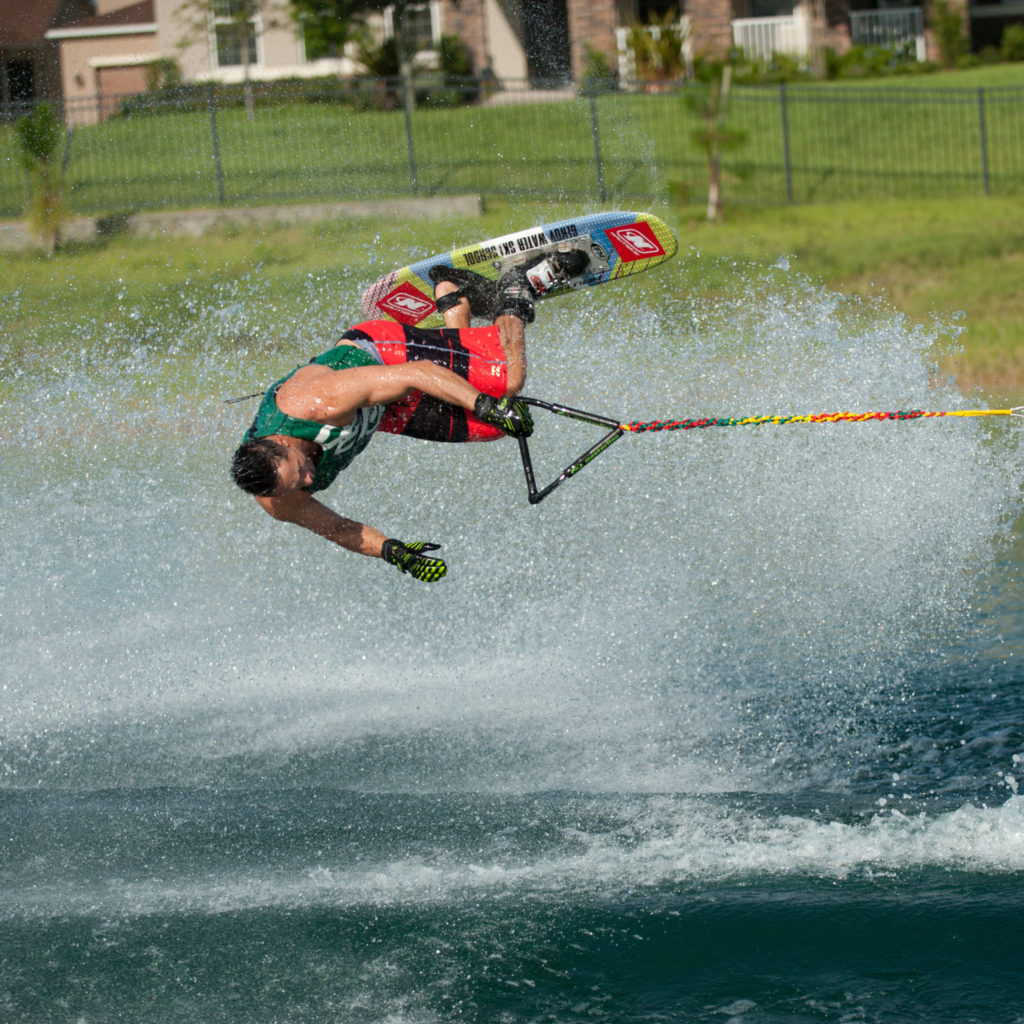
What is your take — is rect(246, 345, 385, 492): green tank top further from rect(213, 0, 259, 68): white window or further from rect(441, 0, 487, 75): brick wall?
rect(441, 0, 487, 75): brick wall

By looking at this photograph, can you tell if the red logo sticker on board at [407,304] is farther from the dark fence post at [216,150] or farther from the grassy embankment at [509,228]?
the dark fence post at [216,150]

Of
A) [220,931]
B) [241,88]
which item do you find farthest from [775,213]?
[220,931]

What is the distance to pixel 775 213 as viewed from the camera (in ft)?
60.7

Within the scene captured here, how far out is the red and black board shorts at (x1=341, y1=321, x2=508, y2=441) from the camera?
6246 mm

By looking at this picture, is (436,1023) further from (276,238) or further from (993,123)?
(993,123)

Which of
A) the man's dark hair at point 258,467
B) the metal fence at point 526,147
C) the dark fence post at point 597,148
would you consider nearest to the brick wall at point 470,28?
the metal fence at point 526,147

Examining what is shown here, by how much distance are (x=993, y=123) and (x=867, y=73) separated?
466 centimetres

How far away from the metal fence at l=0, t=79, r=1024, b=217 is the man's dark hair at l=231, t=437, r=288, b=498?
39.5ft

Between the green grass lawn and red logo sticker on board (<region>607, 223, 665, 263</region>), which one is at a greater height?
the green grass lawn

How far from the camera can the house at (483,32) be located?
79.9ft

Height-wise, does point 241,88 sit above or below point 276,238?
above

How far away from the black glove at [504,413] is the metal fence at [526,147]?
12.1 meters

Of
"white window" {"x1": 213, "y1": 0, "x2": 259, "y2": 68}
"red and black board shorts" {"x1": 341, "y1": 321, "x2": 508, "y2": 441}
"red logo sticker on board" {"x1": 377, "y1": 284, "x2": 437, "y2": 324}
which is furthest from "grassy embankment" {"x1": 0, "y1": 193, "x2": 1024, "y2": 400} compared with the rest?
"red and black board shorts" {"x1": 341, "y1": 321, "x2": 508, "y2": 441}

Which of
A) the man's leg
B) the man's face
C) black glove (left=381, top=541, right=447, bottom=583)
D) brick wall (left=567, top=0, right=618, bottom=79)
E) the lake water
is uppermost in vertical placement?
brick wall (left=567, top=0, right=618, bottom=79)
